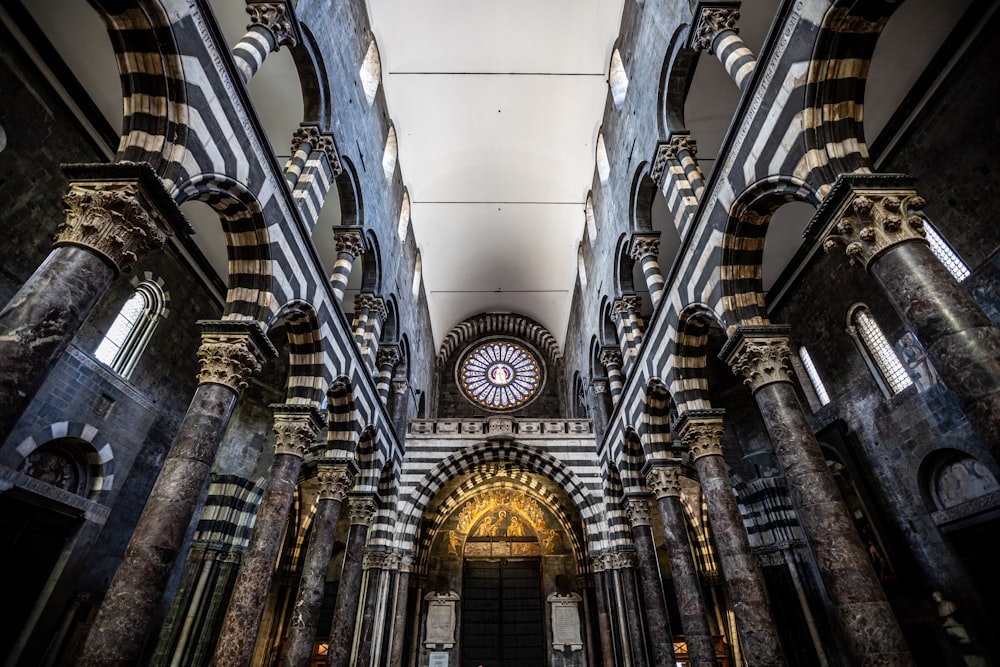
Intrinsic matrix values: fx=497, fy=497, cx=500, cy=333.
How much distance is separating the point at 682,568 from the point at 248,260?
854 centimetres

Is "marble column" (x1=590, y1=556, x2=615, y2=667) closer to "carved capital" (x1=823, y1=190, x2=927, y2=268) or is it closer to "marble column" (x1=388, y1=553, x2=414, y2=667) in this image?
"marble column" (x1=388, y1=553, x2=414, y2=667)

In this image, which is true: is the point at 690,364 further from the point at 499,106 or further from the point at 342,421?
the point at 499,106

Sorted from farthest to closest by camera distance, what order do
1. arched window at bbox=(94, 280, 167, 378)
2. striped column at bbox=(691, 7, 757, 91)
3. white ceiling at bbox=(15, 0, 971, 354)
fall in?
arched window at bbox=(94, 280, 167, 378) < white ceiling at bbox=(15, 0, 971, 354) < striped column at bbox=(691, 7, 757, 91)

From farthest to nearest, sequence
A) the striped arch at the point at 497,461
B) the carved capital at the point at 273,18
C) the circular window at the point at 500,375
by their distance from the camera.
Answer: the circular window at the point at 500,375, the striped arch at the point at 497,461, the carved capital at the point at 273,18

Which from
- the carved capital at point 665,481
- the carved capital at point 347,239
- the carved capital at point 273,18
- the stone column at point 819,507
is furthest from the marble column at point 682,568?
the carved capital at point 273,18

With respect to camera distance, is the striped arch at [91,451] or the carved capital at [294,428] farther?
the striped arch at [91,451]

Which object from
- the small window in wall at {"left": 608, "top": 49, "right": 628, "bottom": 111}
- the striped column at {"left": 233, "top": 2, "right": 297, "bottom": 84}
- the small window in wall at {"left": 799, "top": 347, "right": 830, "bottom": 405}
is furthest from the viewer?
the small window in wall at {"left": 608, "top": 49, "right": 628, "bottom": 111}

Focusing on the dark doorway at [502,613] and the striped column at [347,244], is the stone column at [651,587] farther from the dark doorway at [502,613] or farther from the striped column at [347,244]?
the striped column at [347,244]

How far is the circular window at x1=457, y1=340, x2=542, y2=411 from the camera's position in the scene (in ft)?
76.7

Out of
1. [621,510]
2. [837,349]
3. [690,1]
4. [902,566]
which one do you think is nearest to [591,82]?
[690,1]

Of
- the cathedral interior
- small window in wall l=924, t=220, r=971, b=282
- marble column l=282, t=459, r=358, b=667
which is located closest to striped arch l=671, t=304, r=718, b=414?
the cathedral interior

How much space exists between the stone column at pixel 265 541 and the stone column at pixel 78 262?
373 cm

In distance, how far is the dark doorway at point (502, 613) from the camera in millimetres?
15586

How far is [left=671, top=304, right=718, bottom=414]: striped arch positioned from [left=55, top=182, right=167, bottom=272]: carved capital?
24.5 ft
